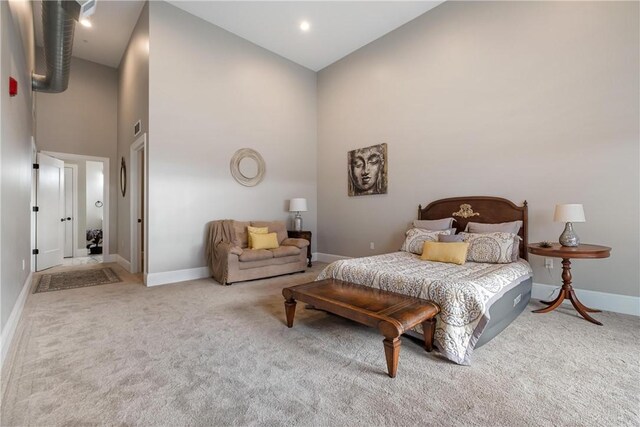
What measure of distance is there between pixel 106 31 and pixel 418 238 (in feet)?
20.0

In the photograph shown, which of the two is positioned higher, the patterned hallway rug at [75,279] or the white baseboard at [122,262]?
the white baseboard at [122,262]

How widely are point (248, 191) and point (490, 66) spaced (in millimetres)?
4073

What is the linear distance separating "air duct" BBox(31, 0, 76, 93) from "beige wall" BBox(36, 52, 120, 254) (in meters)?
1.70

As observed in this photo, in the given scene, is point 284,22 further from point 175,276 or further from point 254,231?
point 175,276

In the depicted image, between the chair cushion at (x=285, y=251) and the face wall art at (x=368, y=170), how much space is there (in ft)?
5.21

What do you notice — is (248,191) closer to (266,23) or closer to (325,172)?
(325,172)

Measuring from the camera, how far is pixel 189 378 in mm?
1798

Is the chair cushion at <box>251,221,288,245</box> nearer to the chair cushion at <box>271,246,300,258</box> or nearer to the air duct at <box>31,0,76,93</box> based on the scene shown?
the chair cushion at <box>271,246,300,258</box>

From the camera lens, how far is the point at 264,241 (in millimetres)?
4629

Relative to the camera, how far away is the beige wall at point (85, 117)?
18.0 feet

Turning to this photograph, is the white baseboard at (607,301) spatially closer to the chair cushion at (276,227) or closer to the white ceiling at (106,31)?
the chair cushion at (276,227)

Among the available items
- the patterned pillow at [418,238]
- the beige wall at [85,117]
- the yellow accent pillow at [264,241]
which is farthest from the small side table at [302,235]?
the beige wall at [85,117]

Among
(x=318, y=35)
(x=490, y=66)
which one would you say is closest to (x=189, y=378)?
(x=490, y=66)

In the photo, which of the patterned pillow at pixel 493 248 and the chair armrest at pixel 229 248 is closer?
the patterned pillow at pixel 493 248
